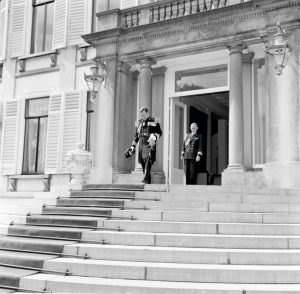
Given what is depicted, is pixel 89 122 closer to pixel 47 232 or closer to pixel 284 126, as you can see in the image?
pixel 284 126

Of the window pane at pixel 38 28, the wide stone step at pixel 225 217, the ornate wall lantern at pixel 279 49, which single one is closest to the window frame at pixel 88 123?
the window pane at pixel 38 28

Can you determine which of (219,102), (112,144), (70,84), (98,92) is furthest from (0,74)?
(219,102)

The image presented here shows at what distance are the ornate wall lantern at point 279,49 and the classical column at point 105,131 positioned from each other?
421cm

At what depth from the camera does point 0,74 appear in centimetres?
1545

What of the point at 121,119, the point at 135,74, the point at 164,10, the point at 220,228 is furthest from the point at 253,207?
the point at 135,74

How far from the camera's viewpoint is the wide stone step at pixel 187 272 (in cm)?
496

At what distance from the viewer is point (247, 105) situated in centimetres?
1066

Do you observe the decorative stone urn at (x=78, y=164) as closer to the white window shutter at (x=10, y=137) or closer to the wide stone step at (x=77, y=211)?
the wide stone step at (x=77, y=211)

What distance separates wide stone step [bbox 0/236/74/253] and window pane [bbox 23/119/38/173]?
290 inches

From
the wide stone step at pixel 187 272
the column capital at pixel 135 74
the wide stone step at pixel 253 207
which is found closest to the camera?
the wide stone step at pixel 187 272

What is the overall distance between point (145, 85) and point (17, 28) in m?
6.42

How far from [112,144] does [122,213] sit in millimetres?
4192

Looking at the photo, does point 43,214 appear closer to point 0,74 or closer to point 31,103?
point 31,103

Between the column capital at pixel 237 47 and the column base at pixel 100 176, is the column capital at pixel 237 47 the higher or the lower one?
the higher one
